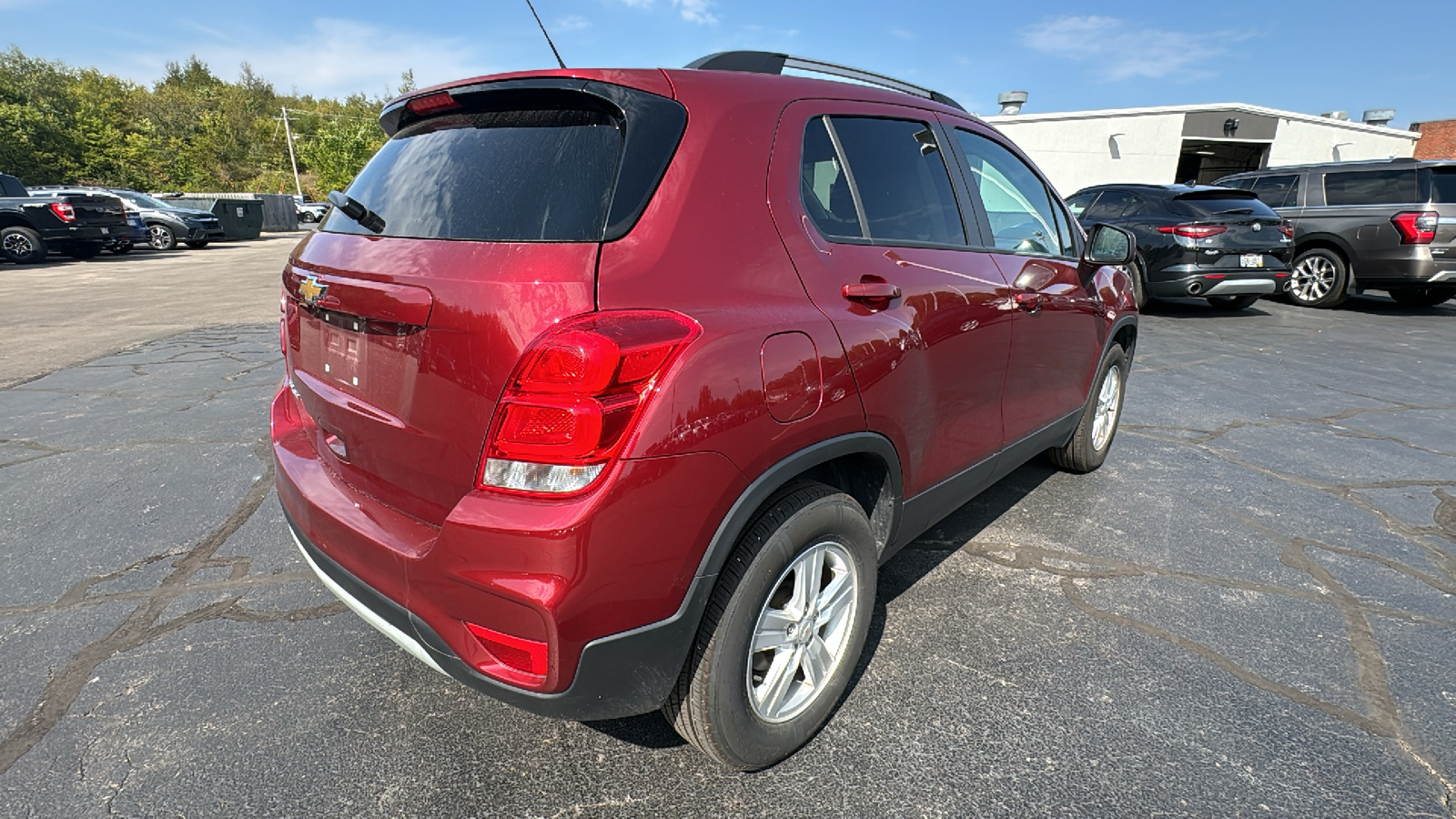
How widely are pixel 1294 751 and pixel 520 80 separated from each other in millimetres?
Result: 2743

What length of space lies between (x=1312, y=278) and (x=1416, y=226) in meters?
1.50

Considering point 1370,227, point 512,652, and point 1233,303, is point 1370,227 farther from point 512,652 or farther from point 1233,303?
point 512,652

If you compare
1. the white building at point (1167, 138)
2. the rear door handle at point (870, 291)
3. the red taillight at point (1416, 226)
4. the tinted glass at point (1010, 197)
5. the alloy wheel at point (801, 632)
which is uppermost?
the white building at point (1167, 138)

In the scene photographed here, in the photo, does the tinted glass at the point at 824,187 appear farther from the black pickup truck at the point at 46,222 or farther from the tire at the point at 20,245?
the tire at the point at 20,245

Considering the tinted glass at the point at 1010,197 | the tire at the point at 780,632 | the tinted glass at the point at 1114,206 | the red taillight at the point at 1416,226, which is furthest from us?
the tinted glass at the point at 1114,206

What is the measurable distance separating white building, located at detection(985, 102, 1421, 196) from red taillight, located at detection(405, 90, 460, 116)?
2097 centimetres

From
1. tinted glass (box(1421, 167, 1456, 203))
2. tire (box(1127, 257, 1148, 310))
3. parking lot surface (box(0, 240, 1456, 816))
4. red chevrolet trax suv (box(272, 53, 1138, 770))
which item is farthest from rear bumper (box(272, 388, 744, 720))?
tinted glass (box(1421, 167, 1456, 203))

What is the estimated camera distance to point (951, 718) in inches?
84.0

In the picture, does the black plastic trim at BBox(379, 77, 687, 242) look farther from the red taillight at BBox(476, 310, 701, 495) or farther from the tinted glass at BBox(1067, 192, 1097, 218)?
the tinted glass at BBox(1067, 192, 1097, 218)

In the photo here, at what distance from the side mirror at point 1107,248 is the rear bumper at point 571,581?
256 cm

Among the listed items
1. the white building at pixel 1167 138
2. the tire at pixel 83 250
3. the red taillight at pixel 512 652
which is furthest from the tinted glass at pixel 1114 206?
the tire at pixel 83 250

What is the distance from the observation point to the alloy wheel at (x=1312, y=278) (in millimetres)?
10492

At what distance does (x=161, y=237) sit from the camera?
20.9 m

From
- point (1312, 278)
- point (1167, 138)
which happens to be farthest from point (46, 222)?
point (1167, 138)
